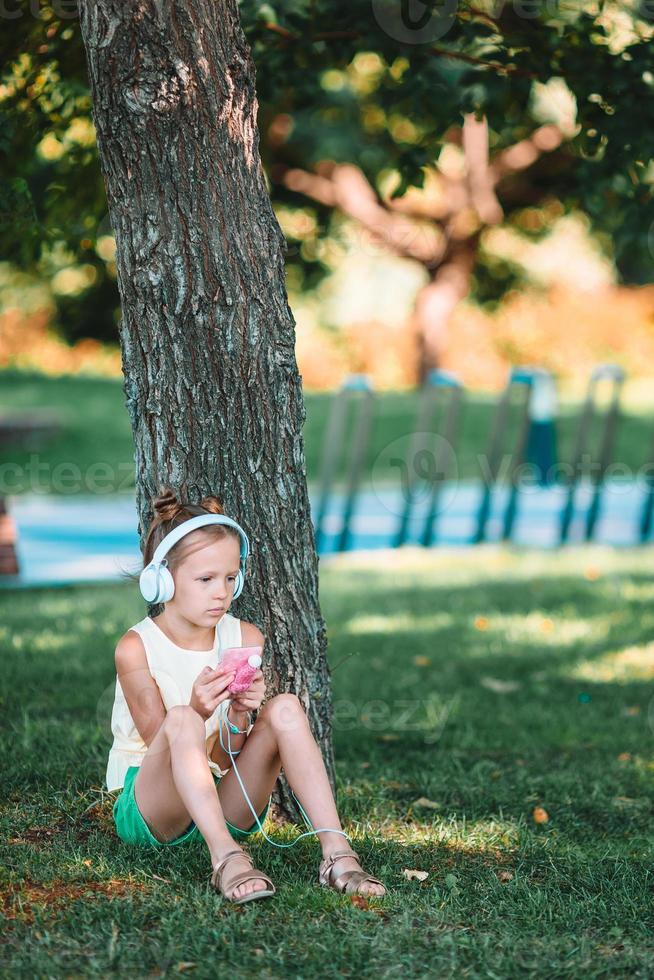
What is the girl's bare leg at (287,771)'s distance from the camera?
3.30m

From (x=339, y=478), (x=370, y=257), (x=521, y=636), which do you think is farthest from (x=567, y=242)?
(x=521, y=636)

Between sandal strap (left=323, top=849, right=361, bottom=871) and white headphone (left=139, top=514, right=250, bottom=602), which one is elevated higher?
white headphone (left=139, top=514, right=250, bottom=602)

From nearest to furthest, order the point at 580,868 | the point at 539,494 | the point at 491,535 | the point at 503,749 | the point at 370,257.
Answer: the point at 580,868, the point at 503,749, the point at 491,535, the point at 539,494, the point at 370,257

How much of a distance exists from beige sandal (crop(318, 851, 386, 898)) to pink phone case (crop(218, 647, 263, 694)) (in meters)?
0.51

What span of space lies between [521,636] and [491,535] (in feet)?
15.1

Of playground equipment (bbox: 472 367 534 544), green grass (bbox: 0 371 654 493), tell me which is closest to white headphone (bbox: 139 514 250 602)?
playground equipment (bbox: 472 367 534 544)

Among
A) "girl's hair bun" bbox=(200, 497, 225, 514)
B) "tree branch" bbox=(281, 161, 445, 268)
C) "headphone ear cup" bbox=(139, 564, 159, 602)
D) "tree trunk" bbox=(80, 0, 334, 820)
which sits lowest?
"headphone ear cup" bbox=(139, 564, 159, 602)

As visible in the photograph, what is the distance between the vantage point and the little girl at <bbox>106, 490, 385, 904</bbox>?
10.5 ft

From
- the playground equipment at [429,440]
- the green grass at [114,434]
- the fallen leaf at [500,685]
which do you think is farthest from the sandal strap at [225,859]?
the green grass at [114,434]

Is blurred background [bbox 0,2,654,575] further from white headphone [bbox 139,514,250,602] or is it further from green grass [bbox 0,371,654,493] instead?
white headphone [bbox 139,514,250,602]

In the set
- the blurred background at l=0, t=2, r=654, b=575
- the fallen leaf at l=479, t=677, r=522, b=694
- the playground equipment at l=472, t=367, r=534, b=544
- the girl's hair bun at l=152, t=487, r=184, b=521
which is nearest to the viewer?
the girl's hair bun at l=152, t=487, r=184, b=521

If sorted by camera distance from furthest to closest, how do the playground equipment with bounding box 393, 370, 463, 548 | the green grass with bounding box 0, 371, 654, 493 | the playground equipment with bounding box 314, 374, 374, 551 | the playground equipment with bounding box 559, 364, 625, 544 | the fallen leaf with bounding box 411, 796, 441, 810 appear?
the green grass with bounding box 0, 371, 654, 493, the playground equipment with bounding box 559, 364, 625, 544, the playground equipment with bounding box 393, 370, 463, 548, the playground equipment with bounding box 314, 374, 374, 551, the fallen leaf with bounding box 411, 796, 441, 810

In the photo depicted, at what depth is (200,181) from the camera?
353 cm

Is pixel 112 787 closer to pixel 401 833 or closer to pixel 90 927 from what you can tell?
pixel 90 927
